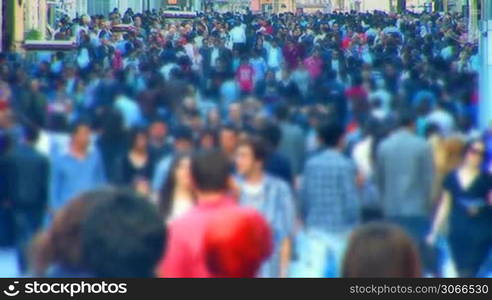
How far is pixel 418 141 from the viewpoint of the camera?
5.52 metres

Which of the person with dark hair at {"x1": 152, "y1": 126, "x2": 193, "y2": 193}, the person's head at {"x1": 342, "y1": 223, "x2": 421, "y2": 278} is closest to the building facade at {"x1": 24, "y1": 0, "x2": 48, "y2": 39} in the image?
the person with dark hair at {"x1": 152, "y1": 126, "x2": 193, "y2": 193}

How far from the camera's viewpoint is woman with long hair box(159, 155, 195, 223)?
4.66m

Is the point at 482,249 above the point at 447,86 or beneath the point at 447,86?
beneath

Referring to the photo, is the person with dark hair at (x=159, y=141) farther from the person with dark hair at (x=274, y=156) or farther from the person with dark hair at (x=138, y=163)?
the person with dark hair at (x=274, y=156)

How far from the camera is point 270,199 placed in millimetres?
5203

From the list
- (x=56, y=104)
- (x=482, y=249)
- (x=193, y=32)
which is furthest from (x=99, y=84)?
(x=193, y=32)

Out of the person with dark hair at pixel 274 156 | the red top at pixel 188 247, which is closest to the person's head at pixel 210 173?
the red top at pixel 188 247

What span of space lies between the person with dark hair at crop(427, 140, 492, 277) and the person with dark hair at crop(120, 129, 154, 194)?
1187 mm

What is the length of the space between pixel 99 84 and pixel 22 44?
5.99 feet

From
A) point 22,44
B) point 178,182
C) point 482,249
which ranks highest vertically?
point 22,44

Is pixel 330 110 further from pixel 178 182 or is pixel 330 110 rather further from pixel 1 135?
pixel 1 135

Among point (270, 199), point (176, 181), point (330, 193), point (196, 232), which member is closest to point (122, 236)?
point (196, 232)

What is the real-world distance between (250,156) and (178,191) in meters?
0.51

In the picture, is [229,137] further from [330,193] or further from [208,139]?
[330,193]
